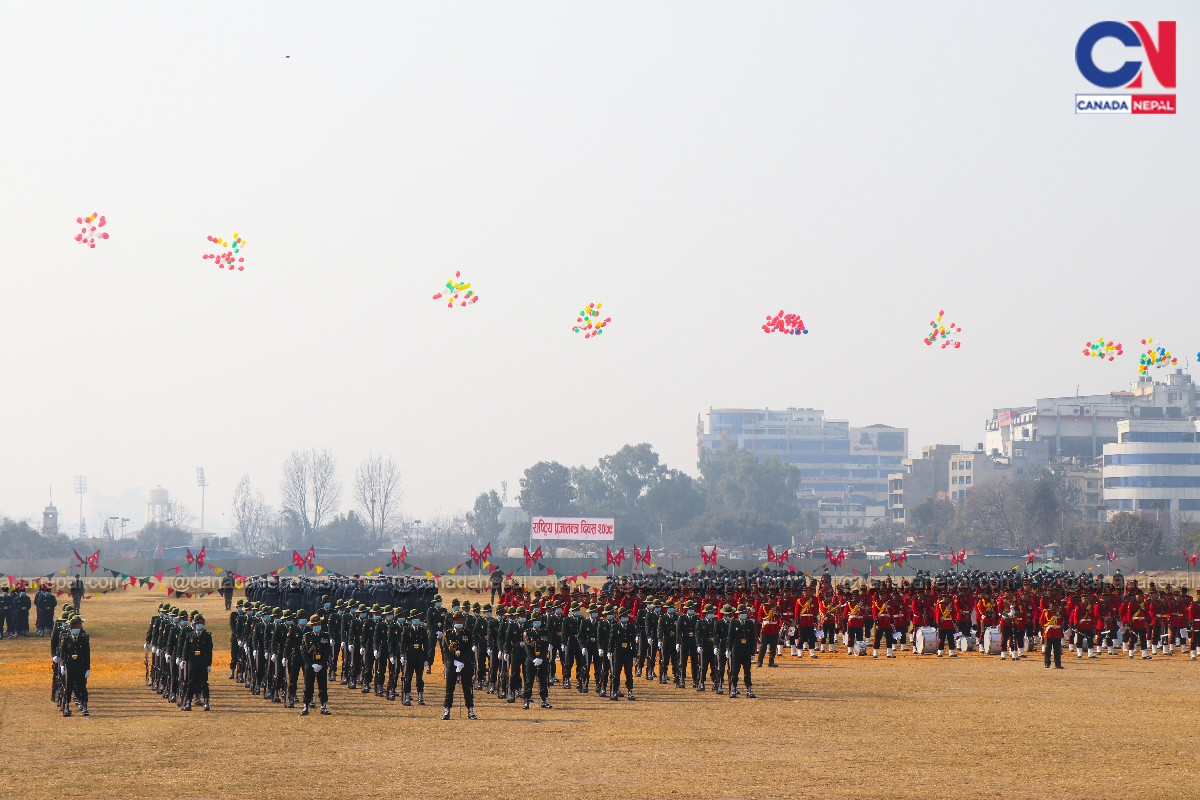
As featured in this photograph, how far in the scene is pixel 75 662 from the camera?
71.9 ft

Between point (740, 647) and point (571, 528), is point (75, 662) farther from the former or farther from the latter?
point (571, 528)

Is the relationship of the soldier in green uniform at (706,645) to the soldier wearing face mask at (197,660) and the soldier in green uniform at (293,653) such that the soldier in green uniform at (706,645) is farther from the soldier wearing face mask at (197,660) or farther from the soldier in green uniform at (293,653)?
the soldier wearing face mask at (197,660)

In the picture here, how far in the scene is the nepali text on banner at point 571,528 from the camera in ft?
354

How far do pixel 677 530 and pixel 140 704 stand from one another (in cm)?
13879

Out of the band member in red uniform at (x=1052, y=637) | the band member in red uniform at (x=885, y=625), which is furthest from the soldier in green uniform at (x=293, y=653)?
the band member in red uniform at (x=1052, y=637)

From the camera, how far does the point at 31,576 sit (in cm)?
8381

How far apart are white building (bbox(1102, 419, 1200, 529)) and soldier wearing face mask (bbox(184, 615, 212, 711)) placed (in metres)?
140

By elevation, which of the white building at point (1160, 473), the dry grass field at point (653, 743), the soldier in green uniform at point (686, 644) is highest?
the white building at point (1160, 473)

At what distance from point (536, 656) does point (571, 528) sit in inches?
3483

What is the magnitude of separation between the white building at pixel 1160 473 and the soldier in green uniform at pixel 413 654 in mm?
138328

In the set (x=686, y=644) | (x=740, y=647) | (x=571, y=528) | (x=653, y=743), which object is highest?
(x=571, y=528)

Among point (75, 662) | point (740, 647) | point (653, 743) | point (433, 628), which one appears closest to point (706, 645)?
point (740, 647)

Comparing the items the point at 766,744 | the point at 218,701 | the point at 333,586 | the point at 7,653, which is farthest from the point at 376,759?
the point at 333,586

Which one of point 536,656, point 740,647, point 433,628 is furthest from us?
point 433,628
